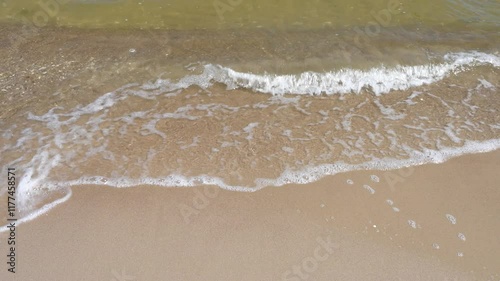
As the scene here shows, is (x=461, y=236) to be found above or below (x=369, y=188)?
below

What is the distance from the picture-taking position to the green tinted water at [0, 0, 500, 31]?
6.80 metres

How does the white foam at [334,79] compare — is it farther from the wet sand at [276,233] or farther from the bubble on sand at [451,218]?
the bubble on sand at [451,218]

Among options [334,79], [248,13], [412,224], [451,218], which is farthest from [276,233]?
[248,13]

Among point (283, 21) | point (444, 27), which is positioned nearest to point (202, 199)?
point (283, 21)

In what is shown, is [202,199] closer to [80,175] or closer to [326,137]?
[80,175]

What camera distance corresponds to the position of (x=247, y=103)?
5.32 m

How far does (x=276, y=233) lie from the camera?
3686 mm

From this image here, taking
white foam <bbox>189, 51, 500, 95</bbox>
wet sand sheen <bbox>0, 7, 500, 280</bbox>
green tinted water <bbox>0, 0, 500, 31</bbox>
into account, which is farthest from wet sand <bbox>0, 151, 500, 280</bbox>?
green tinted water <bbox>0, 0, 500, 31</bbox>

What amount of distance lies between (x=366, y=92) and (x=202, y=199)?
268cm

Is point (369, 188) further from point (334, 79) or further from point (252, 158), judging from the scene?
point (334, 79)

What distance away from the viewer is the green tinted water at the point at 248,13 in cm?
680

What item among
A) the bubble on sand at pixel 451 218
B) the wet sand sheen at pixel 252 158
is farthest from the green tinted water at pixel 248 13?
→ the bubble on sand at pixel 451 218

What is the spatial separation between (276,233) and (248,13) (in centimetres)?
431

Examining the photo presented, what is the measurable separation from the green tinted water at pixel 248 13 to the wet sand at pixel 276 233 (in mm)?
3415
